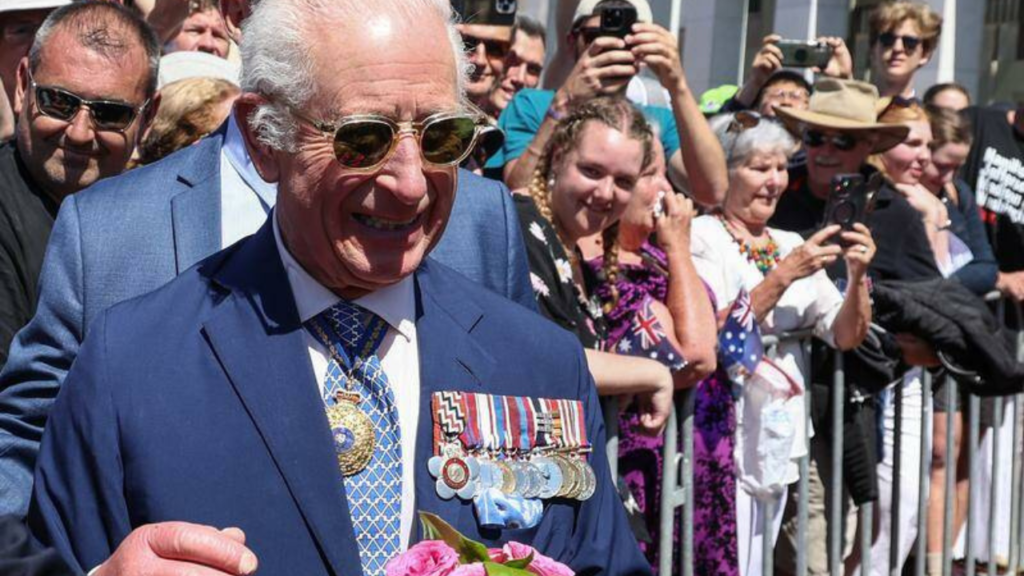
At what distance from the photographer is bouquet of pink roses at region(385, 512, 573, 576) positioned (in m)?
2.24

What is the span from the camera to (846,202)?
605 cm

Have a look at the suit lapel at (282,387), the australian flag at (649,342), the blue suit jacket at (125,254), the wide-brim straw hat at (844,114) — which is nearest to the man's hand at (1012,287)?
the wide-brim straw hat at (844,114)

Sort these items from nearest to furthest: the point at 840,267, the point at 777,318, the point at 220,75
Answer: the point at 220,75, the point at 777,318, the point at 840,267

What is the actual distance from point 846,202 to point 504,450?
373 centimetres

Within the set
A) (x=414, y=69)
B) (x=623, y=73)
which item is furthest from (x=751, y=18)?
(x=414, y=69)

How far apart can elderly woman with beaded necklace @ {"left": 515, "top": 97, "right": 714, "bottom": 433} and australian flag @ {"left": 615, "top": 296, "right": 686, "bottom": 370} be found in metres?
0.03

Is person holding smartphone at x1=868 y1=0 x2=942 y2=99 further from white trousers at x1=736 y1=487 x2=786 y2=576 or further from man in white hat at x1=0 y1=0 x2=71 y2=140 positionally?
man in white hat at x1=0 y1=0 x2=71 y2=140

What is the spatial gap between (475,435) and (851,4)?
1617 centimetres

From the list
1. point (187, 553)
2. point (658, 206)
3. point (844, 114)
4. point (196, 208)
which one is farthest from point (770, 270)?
point (187, 553)

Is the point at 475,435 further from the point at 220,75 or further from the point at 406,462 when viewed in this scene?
the point at 220,75

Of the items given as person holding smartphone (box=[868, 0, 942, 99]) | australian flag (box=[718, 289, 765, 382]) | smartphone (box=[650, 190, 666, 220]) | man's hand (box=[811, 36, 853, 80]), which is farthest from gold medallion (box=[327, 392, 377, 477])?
person holding smartphone (box=[868, 0, 942, 99])

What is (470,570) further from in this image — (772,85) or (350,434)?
(772,85)

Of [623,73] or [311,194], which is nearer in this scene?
[311,194]

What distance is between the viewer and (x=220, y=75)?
513 cm
